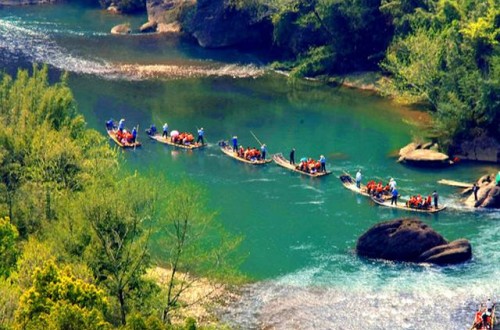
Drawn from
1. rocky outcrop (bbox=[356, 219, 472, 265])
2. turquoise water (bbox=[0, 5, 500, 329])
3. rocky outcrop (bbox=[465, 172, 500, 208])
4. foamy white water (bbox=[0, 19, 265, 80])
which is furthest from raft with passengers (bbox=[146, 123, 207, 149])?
rocky outcrop (bbox=[356, 219, 472, 265])

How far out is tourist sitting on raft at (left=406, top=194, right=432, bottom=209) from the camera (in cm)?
8662

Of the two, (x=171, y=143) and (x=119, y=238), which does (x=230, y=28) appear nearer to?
(x=171, y=143)

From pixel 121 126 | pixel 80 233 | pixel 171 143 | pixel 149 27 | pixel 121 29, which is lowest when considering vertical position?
pixel 171 143

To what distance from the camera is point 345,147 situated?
10294 cm

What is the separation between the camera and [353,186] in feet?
301

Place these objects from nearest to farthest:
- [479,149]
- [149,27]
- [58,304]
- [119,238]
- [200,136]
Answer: [58,304] < [119,238] < [479,149] < [200,136] < [149,27]

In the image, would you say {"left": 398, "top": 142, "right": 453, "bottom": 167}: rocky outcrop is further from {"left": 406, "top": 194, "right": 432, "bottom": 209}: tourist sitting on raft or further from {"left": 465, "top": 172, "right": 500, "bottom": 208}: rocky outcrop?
{"left": 406, "top": 194, "right": 432, "bottom": 209}: tourist sitting on raft

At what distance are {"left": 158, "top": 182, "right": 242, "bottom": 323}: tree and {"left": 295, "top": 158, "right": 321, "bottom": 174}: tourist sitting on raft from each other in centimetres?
1949

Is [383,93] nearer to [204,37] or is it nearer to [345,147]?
[345,147]

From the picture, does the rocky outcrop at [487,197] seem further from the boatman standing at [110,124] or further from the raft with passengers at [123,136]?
the boatman standing at [110,124]

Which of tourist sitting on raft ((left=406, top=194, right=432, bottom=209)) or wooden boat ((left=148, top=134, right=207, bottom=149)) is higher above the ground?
tourist sitting on raft ((left=406, top=194, right=432, bottom=209))

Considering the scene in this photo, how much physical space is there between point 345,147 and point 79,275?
48884 millimetres

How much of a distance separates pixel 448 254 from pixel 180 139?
3658 cm

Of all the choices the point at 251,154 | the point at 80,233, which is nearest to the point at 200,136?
the point at 251,154
